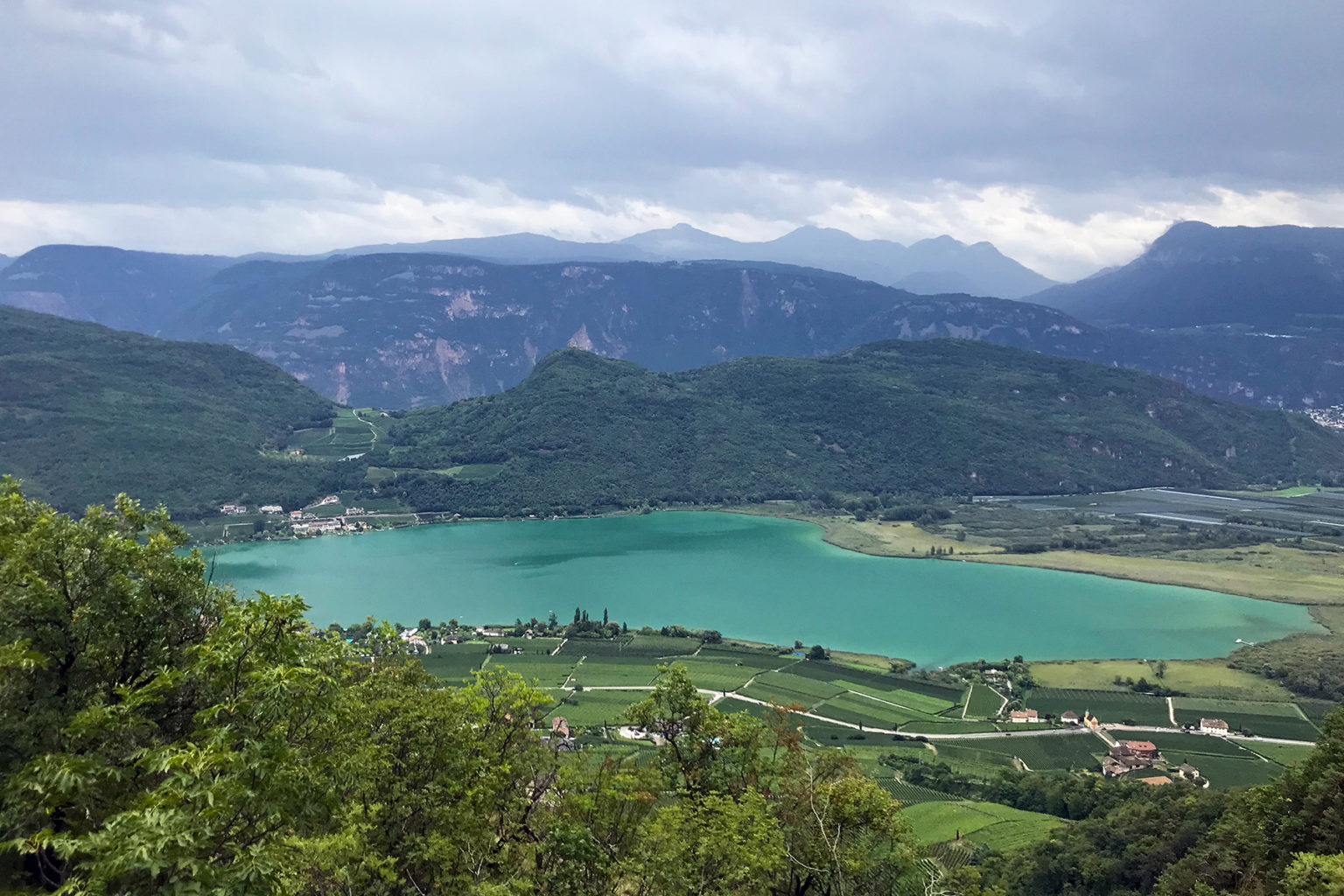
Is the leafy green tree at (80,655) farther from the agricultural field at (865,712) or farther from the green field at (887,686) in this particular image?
the green field at (887,686)

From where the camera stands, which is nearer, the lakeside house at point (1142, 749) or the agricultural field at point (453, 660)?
the lakeside house at point (1142, 749)

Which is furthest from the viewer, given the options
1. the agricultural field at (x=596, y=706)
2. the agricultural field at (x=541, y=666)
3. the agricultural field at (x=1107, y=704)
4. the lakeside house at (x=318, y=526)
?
the lakeside house at (x=318, y=526)

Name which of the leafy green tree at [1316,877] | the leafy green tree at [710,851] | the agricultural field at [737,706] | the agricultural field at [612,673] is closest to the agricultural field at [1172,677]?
the agricultural field at [737,706]

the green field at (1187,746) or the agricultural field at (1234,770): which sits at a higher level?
the agricultural field at (1234,770)

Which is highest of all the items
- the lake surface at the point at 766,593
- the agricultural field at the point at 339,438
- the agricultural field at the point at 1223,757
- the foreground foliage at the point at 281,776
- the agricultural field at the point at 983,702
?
the foreground foliage at the point at 281,776

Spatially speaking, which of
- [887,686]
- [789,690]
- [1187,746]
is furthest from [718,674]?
[1187,746]

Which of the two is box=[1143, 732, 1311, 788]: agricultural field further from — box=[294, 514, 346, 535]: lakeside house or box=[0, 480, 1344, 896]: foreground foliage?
box=[294, 514, 346, 535]: lakeside house
